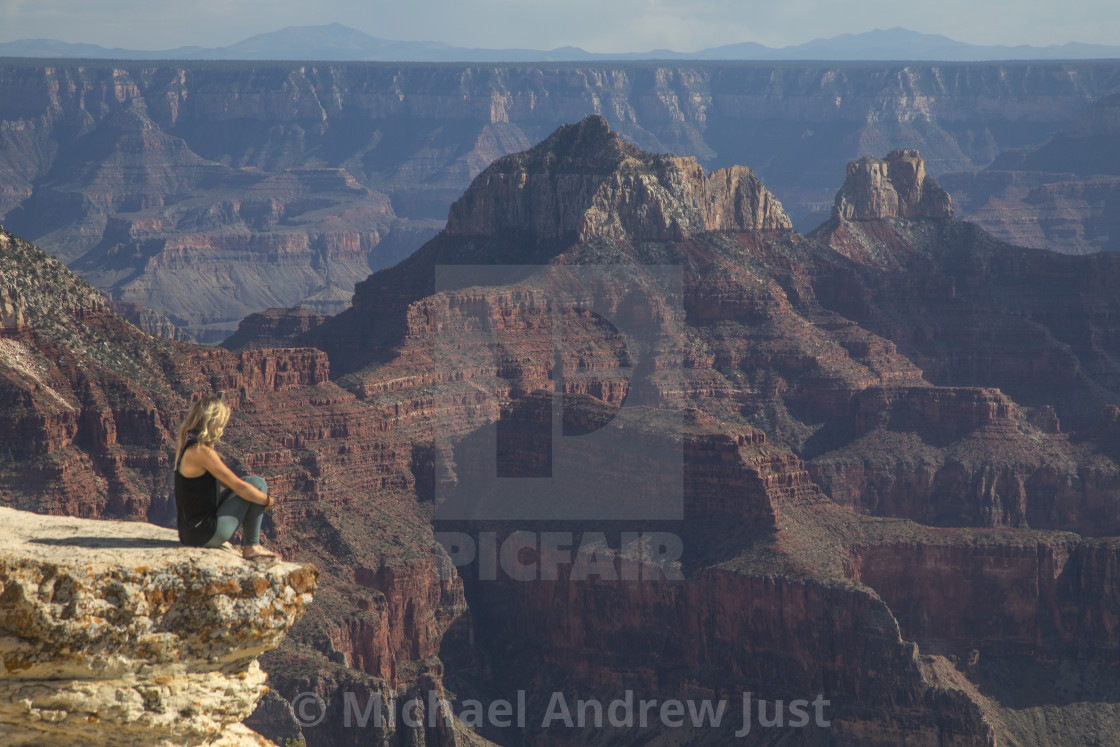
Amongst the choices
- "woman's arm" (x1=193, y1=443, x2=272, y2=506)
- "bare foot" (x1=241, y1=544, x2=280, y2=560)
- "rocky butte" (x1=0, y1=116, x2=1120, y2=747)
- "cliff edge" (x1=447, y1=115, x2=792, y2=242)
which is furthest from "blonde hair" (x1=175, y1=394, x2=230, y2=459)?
"cliff edge" (x1=447, y1=115, x2=792, y2=242)

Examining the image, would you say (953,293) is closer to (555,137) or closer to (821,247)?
(821,247)

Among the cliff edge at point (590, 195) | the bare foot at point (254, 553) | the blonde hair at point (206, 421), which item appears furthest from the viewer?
the cliff edge at point (590, 195)

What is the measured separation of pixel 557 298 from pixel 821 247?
41131mm

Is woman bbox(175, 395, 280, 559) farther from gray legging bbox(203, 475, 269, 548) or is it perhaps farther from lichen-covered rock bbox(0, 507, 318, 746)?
lichen-covered rock bbox(0, 507, 318, 746)

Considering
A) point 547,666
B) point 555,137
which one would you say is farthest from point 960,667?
point 555,137

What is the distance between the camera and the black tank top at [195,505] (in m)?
22.5

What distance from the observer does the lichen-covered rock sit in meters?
20.5

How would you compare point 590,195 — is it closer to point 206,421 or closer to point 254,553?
point 206,421

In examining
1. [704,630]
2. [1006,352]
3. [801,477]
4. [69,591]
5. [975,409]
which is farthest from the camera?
[1006,352]

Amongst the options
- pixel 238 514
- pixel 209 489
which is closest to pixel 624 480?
pixel 238 514

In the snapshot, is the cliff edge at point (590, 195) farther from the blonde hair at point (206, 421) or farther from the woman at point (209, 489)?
the blonde hair at point (206, 421)

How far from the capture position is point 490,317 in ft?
482

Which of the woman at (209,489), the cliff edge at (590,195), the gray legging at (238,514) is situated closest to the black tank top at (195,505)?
the woman at (209,489)

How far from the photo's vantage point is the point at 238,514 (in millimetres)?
23375
